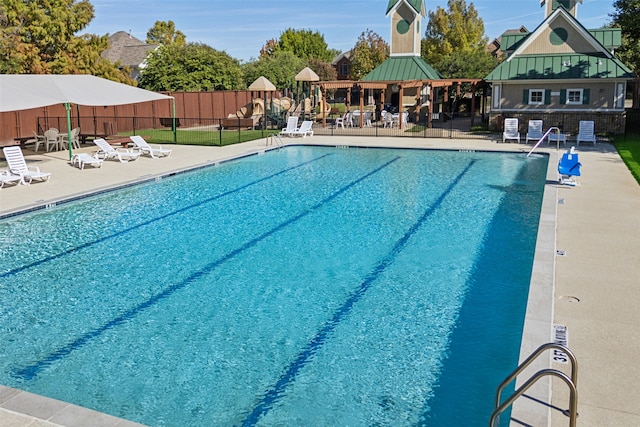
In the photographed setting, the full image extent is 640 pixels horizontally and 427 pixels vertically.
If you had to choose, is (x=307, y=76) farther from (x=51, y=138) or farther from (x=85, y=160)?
(x=85, y=160)

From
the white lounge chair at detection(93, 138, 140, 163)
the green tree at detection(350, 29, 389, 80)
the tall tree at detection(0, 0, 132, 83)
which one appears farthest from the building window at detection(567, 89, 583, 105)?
the green tree at detection(350, 29, 389, 80)

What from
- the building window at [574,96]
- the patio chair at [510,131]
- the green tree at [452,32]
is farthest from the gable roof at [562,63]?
the green tree at [452,32]

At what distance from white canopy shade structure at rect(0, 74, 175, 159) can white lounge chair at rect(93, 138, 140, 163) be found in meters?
1.02

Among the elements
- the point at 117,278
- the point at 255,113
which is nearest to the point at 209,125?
the point at 255,113

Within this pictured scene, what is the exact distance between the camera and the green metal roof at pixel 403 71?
36.2 m

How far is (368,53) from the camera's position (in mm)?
60406

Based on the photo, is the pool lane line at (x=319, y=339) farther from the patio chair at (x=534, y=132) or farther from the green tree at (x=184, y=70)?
the green tree at (x=184, y=70)

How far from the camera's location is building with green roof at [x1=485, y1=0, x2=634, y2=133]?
26.8 meters

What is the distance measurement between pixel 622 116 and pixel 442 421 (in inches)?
1015

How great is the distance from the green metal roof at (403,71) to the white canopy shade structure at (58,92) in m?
18.2

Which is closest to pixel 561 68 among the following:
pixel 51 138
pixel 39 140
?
pixel 51 138

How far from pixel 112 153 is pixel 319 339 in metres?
15.1

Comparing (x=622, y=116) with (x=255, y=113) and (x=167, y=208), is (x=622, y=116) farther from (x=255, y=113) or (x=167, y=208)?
(x=167, y=208)

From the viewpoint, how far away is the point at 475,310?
25.3 feet
